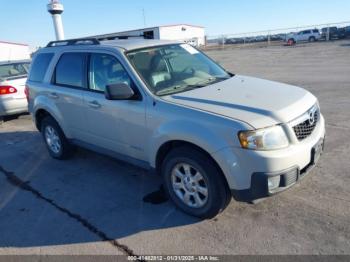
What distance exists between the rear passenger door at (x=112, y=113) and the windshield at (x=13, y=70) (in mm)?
5541

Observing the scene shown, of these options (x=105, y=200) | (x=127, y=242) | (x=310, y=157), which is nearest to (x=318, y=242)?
(x=310, y=157)

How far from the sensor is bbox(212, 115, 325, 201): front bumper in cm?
299

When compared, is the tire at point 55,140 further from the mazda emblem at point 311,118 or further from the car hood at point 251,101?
the mazda emblem at point 311,118

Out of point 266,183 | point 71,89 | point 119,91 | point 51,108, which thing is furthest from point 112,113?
point 266,183

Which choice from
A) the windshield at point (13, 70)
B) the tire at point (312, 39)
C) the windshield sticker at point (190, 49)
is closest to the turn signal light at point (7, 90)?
the windshield at point (13, 70)

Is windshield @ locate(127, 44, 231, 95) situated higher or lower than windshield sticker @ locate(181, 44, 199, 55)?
lower

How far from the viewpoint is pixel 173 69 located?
14.1 feet

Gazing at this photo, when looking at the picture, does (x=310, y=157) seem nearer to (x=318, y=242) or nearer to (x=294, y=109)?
(x=294, y=109)

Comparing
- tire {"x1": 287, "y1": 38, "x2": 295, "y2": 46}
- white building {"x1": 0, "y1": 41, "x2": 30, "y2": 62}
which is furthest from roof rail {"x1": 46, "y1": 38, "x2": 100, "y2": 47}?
white building {"x1": 0, "y1": 41, "x2": 30, "y2": 62}

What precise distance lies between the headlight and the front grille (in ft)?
0.81

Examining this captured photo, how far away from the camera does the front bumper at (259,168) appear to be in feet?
9.80

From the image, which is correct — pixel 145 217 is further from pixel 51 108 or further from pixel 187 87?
pixel 51 108

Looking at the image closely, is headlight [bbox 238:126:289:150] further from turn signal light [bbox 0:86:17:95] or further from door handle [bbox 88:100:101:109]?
turn signal light [bbox 0:86:17:95]

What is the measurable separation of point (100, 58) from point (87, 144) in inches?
52.8
